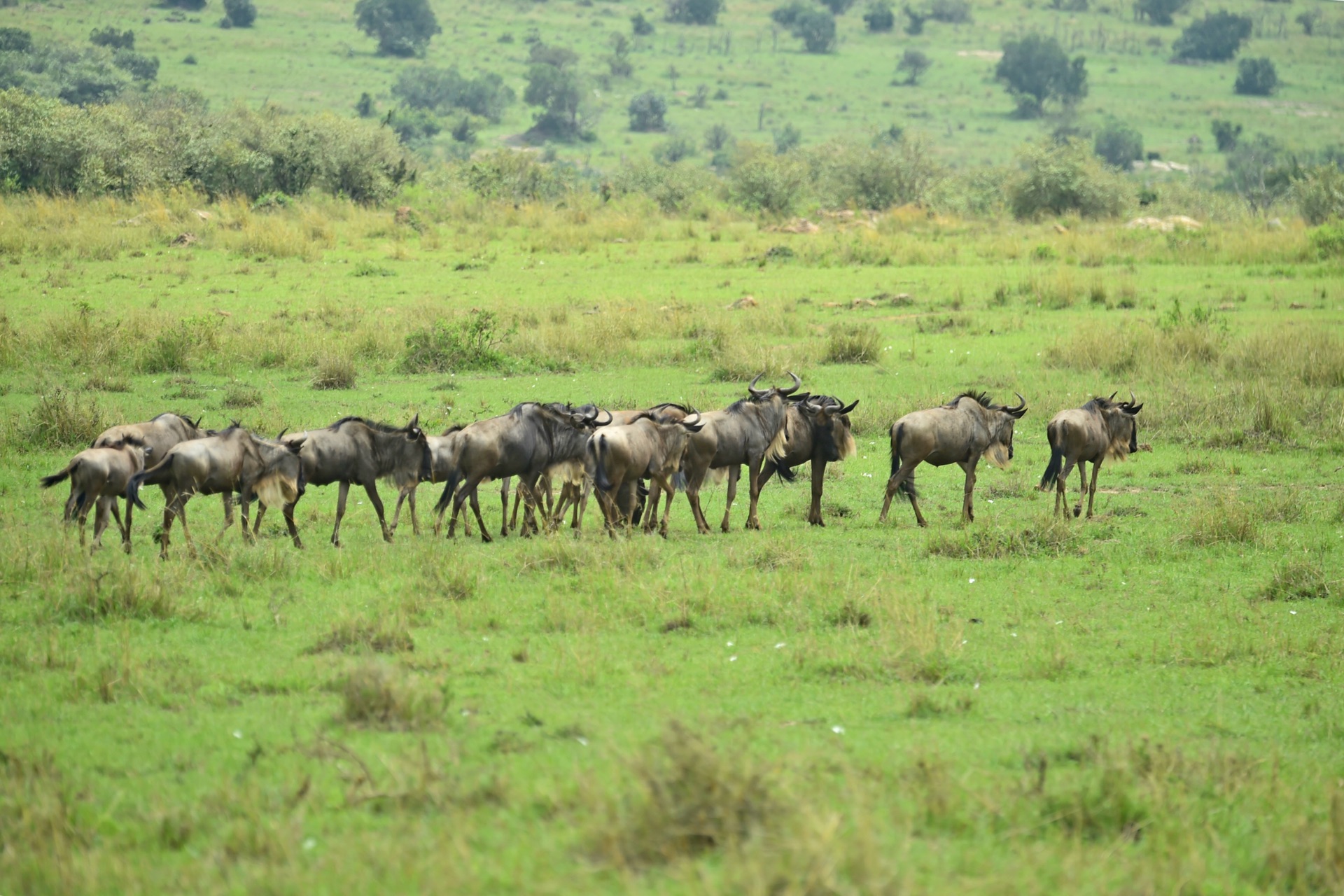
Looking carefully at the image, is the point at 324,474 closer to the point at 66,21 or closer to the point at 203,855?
the point at 203,855

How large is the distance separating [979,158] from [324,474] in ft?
209

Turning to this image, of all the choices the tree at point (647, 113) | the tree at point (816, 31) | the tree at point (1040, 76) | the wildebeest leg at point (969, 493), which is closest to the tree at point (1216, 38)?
the tree at point (1040, 76)

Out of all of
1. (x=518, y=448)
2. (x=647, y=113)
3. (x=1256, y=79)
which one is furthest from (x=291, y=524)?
(x=1256, y=79)

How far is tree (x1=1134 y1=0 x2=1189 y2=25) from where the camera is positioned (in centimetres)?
10256

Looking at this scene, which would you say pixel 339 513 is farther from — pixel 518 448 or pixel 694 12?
pixel 694 12

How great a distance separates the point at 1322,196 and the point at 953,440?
28.4m

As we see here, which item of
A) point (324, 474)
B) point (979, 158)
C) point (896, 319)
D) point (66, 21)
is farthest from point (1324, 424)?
point (66, 21)

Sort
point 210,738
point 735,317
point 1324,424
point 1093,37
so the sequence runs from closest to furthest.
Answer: point 210,738 → point 1324,424 → point 735,317 → point 1093,37

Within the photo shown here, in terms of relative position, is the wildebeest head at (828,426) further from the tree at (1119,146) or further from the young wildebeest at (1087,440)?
the tree at (1119,146)

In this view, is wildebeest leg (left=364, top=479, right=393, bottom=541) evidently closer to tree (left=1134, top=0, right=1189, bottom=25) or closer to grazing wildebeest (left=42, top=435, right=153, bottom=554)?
grazing wildebeest (left=42, top=435, right=153, bottom=554)

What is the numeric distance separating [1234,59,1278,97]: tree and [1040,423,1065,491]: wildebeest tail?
3266 inches

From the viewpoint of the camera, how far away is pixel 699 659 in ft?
25.3

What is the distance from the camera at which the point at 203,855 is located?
16.4ft

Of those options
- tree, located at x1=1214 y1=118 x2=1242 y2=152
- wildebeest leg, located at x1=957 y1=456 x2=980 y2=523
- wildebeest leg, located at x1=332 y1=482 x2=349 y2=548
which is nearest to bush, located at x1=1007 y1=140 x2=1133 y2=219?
wildebeest leg, located at x1=957 y1=456 x2=980 y2=523
